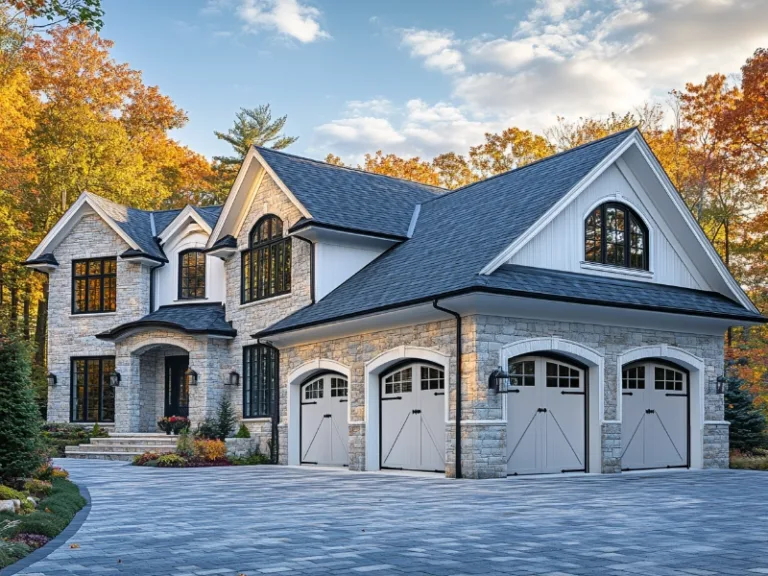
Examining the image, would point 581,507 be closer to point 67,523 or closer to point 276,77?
point 67,523

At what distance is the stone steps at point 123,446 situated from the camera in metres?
25.4

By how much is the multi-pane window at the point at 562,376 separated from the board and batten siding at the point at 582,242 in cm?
205

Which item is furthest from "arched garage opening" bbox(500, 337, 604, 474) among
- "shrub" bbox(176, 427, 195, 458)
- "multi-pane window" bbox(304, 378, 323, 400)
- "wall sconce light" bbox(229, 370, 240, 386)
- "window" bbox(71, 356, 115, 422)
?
"window" bbox(71, 356, 115, 422)

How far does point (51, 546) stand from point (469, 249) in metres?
11.6

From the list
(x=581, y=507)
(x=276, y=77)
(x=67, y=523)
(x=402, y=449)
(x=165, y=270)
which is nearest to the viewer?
(x=67, y=523)

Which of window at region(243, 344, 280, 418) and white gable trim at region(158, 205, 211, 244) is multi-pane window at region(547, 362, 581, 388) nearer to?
window at region(243, 344, 280, 418)

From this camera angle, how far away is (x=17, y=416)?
13.0 m

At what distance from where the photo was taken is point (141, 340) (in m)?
27.8

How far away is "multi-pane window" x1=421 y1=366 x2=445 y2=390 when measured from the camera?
18.5 meters

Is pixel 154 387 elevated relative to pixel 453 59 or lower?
lower

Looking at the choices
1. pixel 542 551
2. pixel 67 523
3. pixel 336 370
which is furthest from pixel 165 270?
pixel 542 551

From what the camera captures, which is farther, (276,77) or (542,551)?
(276,77)

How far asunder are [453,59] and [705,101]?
12806mm

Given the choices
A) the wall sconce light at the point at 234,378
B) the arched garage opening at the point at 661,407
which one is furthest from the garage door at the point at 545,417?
the wall sconce light at the point at 234,378
